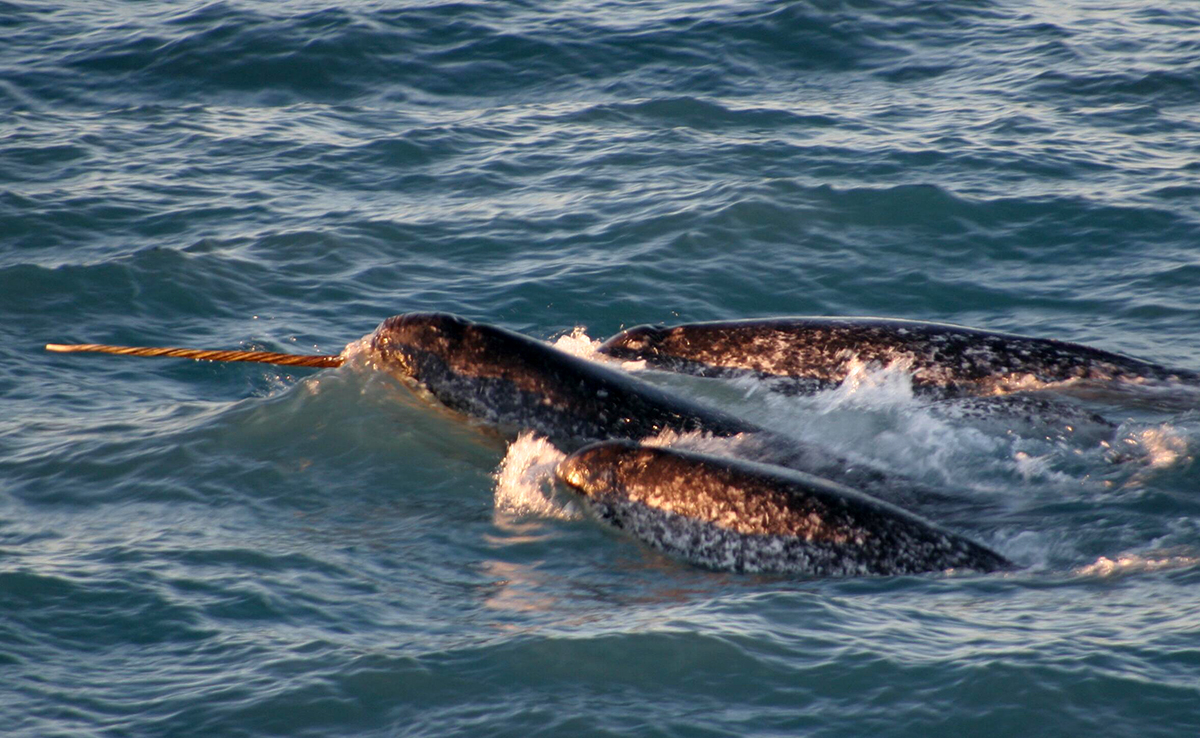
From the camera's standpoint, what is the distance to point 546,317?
535 inches

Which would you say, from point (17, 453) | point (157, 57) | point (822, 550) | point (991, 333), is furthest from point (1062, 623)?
point (157, 57)

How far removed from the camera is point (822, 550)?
8.48 metres

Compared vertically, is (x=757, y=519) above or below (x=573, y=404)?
below

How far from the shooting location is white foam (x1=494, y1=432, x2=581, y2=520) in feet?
30.7

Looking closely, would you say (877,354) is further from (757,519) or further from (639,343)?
(757,519)

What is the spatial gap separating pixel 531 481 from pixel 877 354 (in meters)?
3.49

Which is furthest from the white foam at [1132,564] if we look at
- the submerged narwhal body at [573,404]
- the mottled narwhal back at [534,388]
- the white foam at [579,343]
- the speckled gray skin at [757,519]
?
the white foam at [579,343]

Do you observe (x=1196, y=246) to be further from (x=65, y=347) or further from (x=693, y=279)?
(x=65, y=347)

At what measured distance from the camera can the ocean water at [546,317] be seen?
708 cm

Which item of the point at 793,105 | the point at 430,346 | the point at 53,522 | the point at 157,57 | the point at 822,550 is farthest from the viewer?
the point at 157,57

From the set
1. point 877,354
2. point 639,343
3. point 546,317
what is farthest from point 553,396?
point 546,317

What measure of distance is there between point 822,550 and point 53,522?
16.8 feet

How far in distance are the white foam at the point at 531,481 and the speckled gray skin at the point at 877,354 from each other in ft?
7.31

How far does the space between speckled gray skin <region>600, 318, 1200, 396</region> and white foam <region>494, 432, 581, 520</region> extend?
223 centimetres
